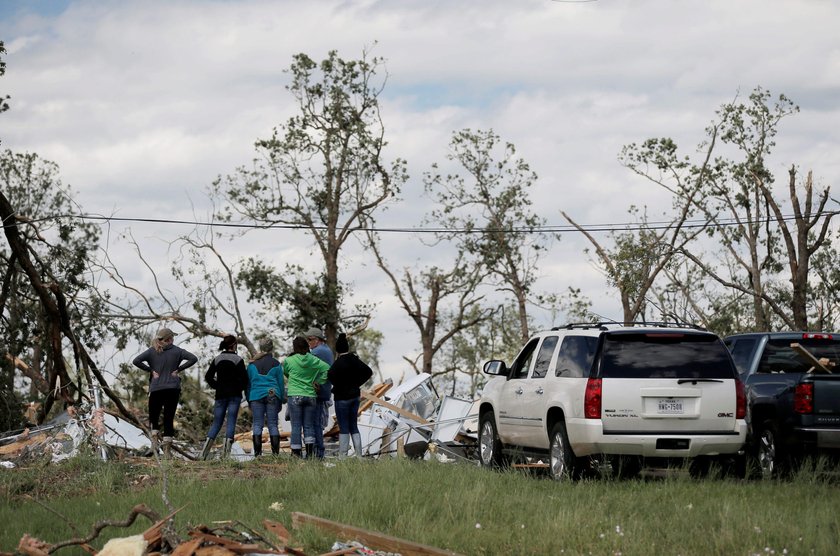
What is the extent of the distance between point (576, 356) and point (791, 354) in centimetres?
315

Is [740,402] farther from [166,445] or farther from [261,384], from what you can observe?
[166,445]

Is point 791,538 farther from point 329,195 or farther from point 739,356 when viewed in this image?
point 329,195

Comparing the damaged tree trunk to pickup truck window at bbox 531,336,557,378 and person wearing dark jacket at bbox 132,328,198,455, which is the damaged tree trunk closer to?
person wearing dark jacket at bbox 132,328,198,455

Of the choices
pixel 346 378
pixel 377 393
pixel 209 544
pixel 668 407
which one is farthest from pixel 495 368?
pixel 377 393

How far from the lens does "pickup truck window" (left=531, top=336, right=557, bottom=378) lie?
1410cm

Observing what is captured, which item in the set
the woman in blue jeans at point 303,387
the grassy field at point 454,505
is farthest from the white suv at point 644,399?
the woman in blue jeans at point 303,387

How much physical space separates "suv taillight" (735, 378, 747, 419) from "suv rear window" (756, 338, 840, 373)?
1.69m

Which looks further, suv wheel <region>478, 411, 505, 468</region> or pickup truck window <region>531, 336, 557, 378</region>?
suv wheel <region>478, 411, 505, 468</region>

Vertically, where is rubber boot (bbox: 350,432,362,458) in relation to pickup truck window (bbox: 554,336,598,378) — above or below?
below

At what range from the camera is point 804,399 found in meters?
13.6

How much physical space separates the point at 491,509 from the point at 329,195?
119 feet

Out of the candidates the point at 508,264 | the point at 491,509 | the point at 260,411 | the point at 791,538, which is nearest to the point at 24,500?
the point at 260,411

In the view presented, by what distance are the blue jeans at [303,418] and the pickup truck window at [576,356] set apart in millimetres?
4865

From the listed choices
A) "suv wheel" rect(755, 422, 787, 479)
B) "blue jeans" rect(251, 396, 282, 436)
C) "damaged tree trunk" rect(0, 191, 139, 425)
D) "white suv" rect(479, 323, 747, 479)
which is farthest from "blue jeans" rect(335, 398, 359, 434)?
"suv wheel" rect(755, 422, 787, 479)
